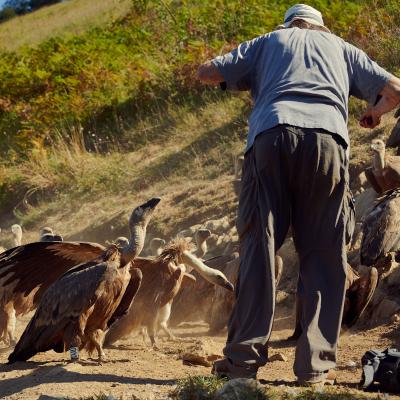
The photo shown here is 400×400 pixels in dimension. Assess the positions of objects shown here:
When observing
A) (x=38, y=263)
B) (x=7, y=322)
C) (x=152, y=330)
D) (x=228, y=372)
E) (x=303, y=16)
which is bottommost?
(x=152, y=330)

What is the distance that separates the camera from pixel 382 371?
6.08 m

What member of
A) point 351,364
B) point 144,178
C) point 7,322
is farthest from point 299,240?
point 144,178

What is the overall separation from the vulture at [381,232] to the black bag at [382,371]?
3.00 meters

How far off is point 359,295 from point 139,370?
2144 millimetres

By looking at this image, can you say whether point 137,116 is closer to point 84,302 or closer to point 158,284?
point 158,284

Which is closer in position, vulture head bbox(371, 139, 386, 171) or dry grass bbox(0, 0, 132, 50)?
vulture head bbox(371, 139, 386, 171)

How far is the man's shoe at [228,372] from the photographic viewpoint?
20.3 feet

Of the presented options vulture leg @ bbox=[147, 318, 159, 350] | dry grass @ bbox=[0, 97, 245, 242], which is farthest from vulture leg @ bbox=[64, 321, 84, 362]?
dry grass @ bbox=[0, 97, 245, 242]

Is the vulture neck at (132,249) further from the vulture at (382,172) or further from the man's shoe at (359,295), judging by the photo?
the vulture at (382,172)

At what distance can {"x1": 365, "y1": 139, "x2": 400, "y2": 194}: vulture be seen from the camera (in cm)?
1100

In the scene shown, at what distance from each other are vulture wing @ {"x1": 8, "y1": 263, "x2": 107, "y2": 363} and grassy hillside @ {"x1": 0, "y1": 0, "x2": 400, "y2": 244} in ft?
16.9

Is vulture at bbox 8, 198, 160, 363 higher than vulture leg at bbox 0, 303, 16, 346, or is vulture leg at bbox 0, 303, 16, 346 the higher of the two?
vulture at bbox 8, 198, 160, 363

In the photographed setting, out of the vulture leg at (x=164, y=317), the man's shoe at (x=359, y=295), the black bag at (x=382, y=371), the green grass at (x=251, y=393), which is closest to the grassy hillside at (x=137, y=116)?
the vulture leg at (x=164, y=317)

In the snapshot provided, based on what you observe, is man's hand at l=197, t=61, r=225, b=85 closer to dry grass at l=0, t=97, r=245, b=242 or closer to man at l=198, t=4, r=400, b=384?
man at l=198, t=4, r=400, b=384
